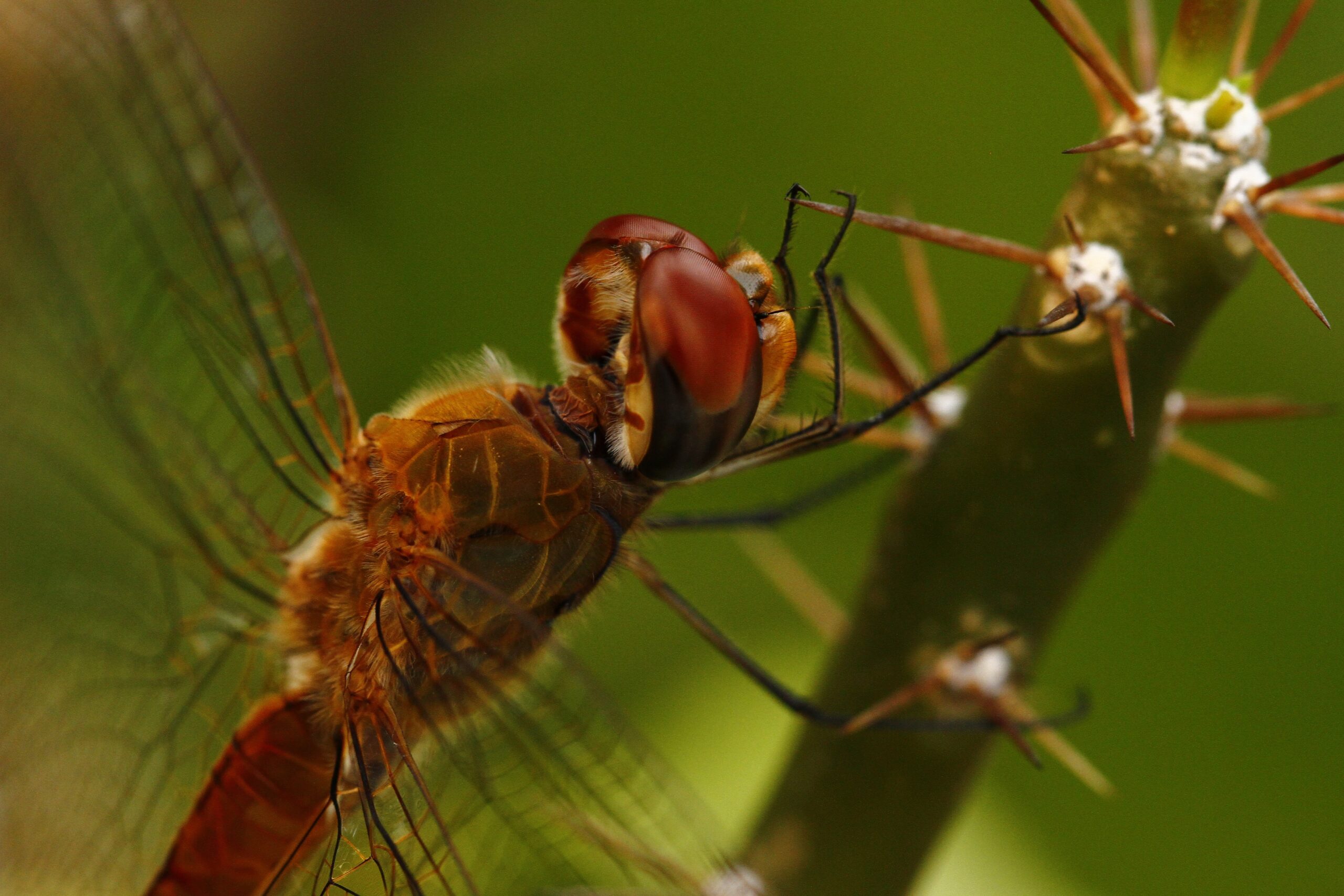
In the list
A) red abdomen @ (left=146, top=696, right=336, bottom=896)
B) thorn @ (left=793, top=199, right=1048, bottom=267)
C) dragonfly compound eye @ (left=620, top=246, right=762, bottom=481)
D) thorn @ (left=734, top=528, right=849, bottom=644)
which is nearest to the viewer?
thorn @ (left=793, top=199, right=1048, bottom=267)

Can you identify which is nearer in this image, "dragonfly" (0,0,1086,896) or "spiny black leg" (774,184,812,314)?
"spiny black leg" (774,184,812,314)

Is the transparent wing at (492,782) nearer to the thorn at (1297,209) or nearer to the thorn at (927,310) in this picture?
the thorn at (927,310)

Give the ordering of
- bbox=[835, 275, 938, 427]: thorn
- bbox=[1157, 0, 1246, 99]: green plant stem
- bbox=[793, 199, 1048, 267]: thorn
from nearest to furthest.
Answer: bbox=[1157, 0, 1246, 99]: green plant stem, bbox=[793, 199, 1048, 267]: thorn, bbox=[835, 275, 938, 427]: thorn

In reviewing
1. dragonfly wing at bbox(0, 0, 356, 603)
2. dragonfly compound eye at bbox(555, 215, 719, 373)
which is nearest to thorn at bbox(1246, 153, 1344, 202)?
dragonfly compound eye at bbox(555, 215, 719, 373)

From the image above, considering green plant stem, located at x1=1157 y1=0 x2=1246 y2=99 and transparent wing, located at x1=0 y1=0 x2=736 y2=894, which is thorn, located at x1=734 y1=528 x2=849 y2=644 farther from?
green plant stem, located at x1=1157 y1=0 x2=1246 y2=99

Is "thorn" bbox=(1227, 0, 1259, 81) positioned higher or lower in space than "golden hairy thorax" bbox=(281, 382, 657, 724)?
higher

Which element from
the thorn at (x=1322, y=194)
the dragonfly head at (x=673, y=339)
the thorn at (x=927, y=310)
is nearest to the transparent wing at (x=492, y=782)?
the dragonfly head at (x=673, y=339)

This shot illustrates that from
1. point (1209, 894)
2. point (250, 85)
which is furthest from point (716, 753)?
point (250, 85)
